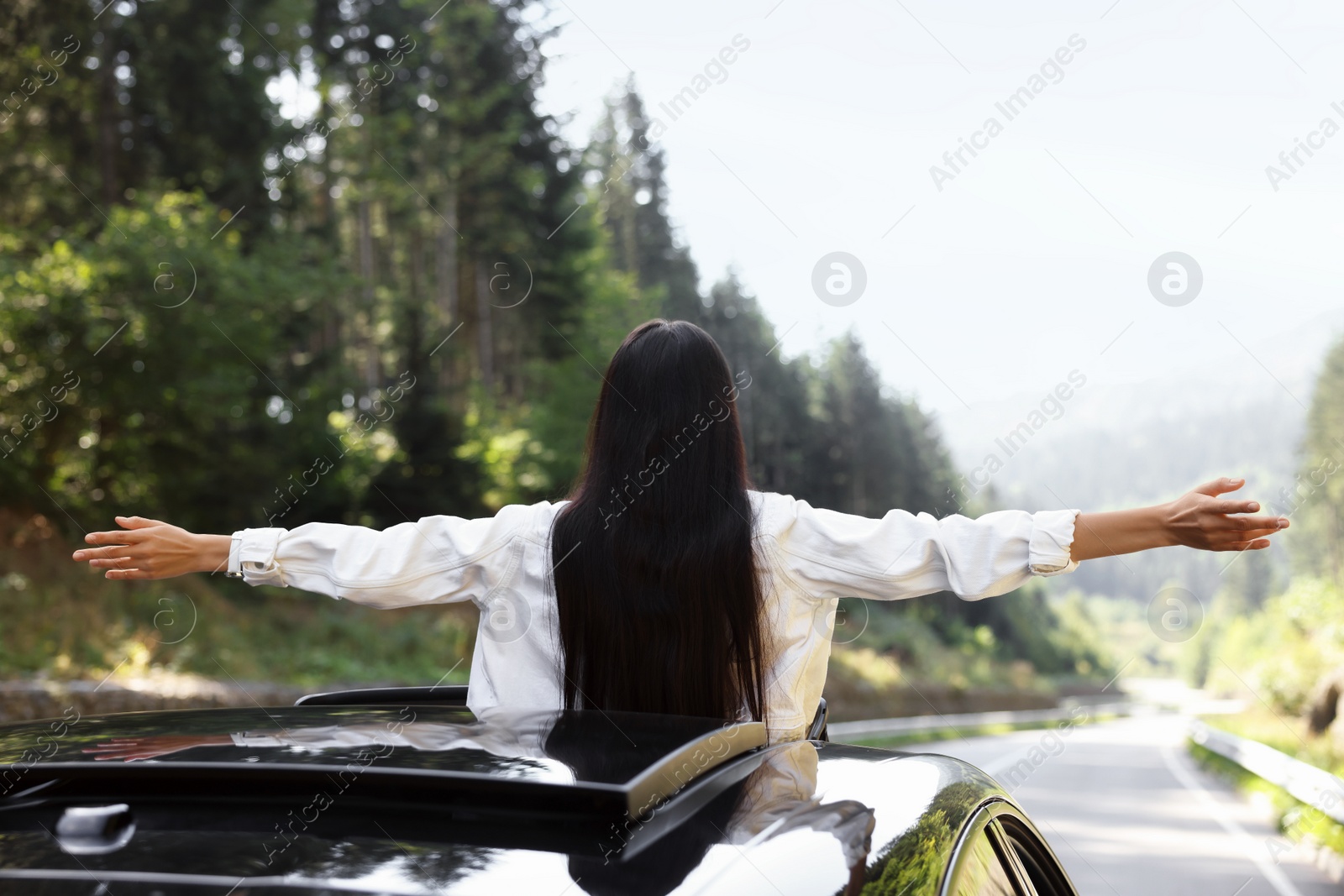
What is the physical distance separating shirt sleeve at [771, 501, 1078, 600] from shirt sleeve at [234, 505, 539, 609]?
631 mm

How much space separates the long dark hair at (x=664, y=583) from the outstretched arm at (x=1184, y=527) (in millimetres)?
708

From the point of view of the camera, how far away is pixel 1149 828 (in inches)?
489

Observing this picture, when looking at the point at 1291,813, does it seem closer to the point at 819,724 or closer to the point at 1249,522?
the point at 819,724

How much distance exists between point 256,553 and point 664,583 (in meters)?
0.91

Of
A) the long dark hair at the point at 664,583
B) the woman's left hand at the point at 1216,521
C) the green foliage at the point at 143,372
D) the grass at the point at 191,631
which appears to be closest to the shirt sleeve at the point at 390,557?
the long dark hair at the point at 664,583

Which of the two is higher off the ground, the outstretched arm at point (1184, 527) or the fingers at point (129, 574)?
the outstretched arm at point (1184, 527)

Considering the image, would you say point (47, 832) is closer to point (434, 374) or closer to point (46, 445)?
point (46, 445)

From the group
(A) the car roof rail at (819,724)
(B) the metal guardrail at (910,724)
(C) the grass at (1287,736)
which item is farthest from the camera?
(B) the metal guardrail at (910,724)

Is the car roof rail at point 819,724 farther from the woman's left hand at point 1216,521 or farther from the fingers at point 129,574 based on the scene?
the fingers at point 129,574

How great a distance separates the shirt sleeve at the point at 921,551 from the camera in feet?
7.71

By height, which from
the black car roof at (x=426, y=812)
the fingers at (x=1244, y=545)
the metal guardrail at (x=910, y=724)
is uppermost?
the fingers at (x=1244, y=545)

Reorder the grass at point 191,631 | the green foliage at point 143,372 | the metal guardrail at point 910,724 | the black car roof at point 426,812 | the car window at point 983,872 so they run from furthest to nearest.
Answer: the metal guardrail at point 910,724 → the green foliage at point 143,372 → the grass at point 191,631 → the car window at point 983,872 → the black car roof at point 426,812

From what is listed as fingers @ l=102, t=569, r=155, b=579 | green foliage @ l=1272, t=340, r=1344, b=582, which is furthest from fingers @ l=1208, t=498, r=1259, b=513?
green foliage @ l=1272, t=340, r=1344, b=582

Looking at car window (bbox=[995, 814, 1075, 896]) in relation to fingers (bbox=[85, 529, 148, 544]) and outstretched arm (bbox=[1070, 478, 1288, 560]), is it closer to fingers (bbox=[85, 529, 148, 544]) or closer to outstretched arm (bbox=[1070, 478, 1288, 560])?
outstretched arm (bbox=[1070, 478, 1288, 560])
